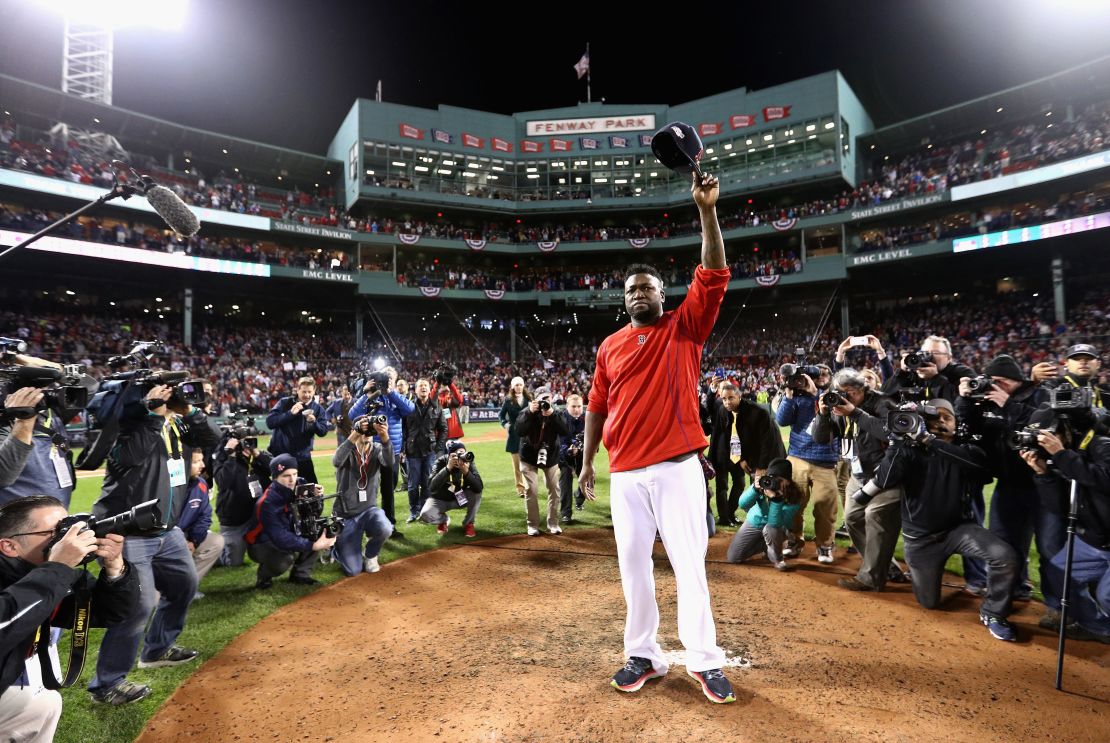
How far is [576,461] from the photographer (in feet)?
26.0

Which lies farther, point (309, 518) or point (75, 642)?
point (309, 518)

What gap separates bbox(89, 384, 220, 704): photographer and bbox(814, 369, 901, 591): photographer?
5129mm

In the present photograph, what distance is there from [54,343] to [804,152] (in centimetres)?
4107

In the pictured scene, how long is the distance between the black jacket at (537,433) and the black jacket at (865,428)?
326cm

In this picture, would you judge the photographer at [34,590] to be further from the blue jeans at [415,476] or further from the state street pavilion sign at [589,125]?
the state street pavilion sign at [589,125]

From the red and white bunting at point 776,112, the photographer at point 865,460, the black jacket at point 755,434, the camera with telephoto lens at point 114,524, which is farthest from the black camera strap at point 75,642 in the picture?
the red and white bunting at point 776,112

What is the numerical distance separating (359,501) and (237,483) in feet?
4.33

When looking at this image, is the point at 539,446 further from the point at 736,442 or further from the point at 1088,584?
the point at 1088,584

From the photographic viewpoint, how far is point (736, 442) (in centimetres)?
704

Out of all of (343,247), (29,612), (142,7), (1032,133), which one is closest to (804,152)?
(1032,133)

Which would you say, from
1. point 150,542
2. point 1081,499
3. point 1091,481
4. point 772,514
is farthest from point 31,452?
point 1081,499

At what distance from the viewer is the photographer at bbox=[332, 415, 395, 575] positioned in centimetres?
592

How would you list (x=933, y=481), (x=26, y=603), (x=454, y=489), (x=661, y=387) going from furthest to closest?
(x=454, y=489)
(x=933, y=481)
(x=661, y=387)
(x=26, y=603)

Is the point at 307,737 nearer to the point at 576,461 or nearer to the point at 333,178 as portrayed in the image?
the point at 576,461
